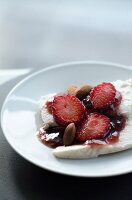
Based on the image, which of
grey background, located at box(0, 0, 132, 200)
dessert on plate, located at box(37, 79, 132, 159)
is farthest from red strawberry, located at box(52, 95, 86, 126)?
grey background, located at box(0, 0, 132, 200)

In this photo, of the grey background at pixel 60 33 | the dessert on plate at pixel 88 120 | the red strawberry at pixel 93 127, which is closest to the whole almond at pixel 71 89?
the dessert on plate at pixel 88 120

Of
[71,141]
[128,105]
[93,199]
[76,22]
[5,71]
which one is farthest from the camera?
[76,22]

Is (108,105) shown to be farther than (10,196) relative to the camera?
Yes

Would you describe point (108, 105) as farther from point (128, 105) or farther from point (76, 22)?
point (76, 22)

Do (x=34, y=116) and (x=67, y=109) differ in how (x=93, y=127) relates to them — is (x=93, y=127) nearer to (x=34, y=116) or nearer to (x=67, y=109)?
(x=67, y=109)

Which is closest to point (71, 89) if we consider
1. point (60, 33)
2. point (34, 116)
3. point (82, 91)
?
point (82, 91)

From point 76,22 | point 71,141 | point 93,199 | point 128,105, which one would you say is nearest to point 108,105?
point 128,105
